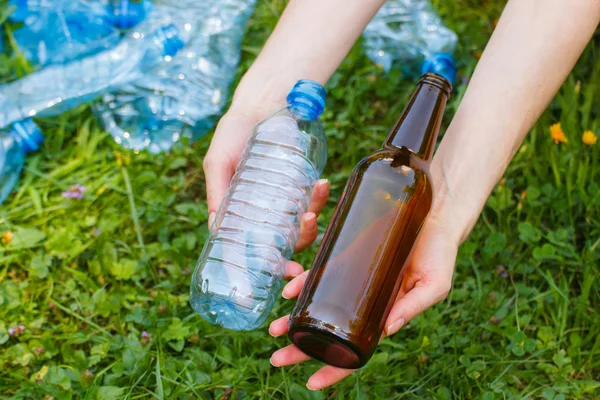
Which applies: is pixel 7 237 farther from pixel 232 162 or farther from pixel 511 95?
pixel 511 95

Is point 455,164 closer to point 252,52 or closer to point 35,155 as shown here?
point 252,52

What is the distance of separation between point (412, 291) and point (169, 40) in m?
1.86

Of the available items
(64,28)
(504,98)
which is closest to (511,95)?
(504,98)

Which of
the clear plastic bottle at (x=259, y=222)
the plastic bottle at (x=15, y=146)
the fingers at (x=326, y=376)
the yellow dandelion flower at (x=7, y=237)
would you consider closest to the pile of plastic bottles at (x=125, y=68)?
the plastic bottle at (x=15, y=146)

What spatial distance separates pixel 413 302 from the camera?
1.65 m

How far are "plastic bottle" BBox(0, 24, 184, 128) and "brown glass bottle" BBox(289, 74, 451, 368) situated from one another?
5.40 ft

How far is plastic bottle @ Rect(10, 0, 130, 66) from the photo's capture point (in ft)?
10.5

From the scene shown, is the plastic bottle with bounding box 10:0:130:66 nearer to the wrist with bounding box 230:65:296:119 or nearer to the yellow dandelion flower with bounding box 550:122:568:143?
the wrist with bounding box 230:65:296:119

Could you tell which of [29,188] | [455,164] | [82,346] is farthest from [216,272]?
[29,188]

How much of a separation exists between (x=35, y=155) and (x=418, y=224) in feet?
6.25

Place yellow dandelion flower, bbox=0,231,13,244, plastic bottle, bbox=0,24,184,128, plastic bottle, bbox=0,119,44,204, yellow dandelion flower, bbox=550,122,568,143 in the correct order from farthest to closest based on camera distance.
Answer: plastic bottle, bbox=0,24,184,128 → plastic bottle, bbox=0,119,44,204 → yellow dandelion flower, bbox=550,122,568,143 → yellow dandelion flower, bbox=0,231,13,244

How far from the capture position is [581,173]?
257 centimetres

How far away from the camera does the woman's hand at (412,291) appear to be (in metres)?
1.64

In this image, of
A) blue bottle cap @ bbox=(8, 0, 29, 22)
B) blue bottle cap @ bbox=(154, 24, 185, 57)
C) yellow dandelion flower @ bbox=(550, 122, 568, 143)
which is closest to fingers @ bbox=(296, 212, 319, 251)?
yellow dandelion flower @ bbox=(550, 122, 568, 143)
